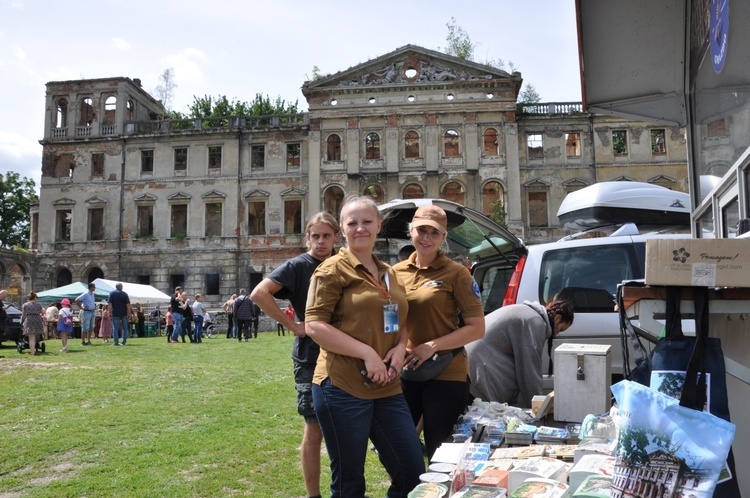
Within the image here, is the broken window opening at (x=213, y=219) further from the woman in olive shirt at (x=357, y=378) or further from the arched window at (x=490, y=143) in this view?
the woman in olive shirt at (x=357, y=378)

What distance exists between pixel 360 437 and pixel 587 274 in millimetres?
3902

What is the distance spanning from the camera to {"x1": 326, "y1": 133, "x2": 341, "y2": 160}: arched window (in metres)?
36.2

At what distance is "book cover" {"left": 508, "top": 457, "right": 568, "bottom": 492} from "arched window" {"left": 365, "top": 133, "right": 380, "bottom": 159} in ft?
111

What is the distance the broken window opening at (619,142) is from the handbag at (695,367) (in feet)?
116

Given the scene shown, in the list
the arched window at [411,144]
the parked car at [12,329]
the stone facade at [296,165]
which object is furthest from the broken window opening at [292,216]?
the parked car at [12,329]

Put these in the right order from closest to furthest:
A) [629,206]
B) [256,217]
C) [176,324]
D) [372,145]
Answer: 1. [629,206]
2. [176,324]
3. [372,145]
4. [256,217]

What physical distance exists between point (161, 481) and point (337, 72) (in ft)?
110

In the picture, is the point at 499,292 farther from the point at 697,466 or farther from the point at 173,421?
the point at 697,466

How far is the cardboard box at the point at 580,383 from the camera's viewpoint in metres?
3.49

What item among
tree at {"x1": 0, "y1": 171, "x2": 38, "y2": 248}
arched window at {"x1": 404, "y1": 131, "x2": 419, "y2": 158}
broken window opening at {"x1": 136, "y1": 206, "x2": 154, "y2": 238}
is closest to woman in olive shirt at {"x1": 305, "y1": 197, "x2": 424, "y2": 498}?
arched window at {"x1": 404, "y1": 131, "x2": 419, "y2": 158}

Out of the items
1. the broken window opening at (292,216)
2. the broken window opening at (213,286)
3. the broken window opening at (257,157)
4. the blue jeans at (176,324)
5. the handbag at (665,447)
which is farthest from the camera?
the broken window opening at (257,157)

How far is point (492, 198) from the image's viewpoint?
119ft

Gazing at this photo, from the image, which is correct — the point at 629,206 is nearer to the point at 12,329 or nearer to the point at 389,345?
the point at 389,345

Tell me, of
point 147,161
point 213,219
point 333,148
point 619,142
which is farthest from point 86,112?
point 619,142
